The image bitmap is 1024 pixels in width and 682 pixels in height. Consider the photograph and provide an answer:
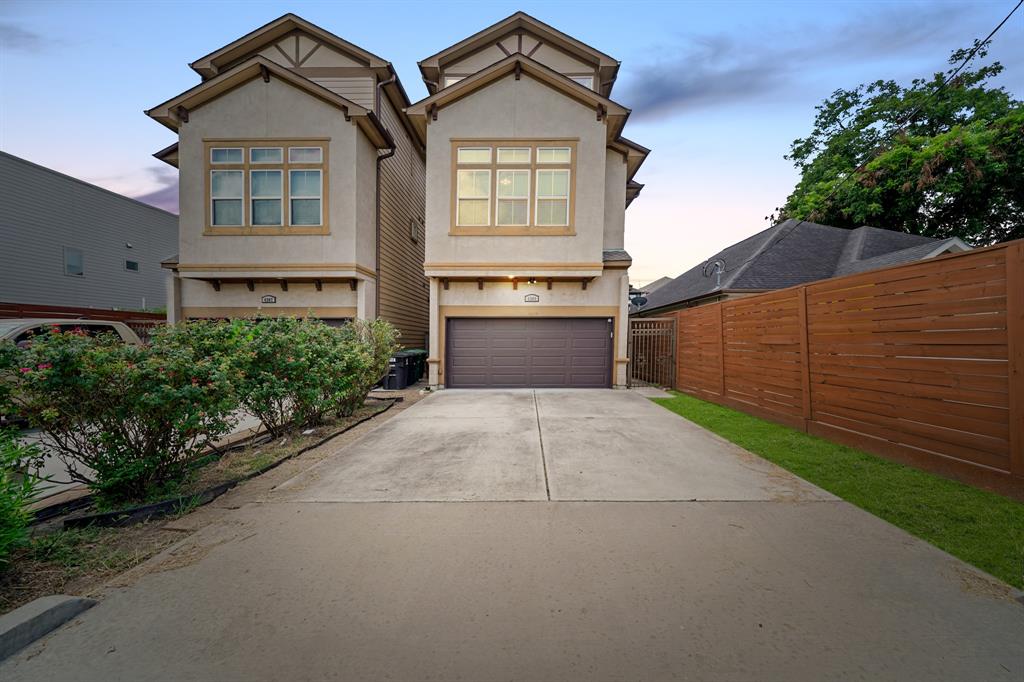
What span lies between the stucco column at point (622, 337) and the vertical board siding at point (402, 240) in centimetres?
726

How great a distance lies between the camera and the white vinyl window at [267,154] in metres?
A: 11.2

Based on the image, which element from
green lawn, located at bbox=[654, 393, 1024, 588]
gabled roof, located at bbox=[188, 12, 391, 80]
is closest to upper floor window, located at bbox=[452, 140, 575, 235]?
gabled roof, located at bbox=[188, 12, 391, 80]

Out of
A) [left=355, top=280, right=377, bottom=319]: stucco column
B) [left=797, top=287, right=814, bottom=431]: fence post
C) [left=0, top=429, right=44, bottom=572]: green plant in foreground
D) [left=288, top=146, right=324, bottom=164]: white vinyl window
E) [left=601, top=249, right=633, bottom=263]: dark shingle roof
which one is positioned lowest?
[left=0, top=429, right=44, bottom=572]: green plant in foreground

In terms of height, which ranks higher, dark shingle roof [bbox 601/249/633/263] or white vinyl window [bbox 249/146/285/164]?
white vinyl window [bbox 249/146/285/164]

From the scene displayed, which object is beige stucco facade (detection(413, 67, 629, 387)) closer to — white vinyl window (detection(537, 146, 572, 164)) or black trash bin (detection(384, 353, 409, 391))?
white vinyl window (detection(537, 146, 572, 164))

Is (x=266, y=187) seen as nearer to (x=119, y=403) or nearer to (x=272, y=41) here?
(x=272, y=41)

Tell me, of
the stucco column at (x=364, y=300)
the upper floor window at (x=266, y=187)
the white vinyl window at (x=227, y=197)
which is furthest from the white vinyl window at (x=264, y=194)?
the stucco column at (x=364, y=300)

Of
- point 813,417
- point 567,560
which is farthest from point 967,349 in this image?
point 567,560

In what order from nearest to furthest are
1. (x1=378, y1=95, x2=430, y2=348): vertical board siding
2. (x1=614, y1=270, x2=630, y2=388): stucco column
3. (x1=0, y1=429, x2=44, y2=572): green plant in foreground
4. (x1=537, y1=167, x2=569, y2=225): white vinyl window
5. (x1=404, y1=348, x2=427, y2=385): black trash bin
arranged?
(x1=0, y1=429, x2=44, y2=572): green plant in foreground < (x1=537, y1=167, x2=569, y2=225): white vinyl window < (x1=614, y1=270, x2=630, y2=388): stucco column < (x1=404, y1=348, x2=427, y2=385): black trash bin < (x1=378, y1=95, x2=430, y2=348): vertical board siding

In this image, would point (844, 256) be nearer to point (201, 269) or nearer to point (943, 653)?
point (943, 653)

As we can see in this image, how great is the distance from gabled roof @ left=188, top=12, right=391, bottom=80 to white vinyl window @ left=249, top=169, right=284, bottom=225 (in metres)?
4.88

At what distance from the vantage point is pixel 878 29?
10547 mm

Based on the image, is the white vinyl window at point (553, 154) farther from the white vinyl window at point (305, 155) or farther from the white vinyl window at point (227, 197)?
the white vinyl window at point (227, 197)

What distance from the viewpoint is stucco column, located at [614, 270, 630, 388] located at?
11.7 m
